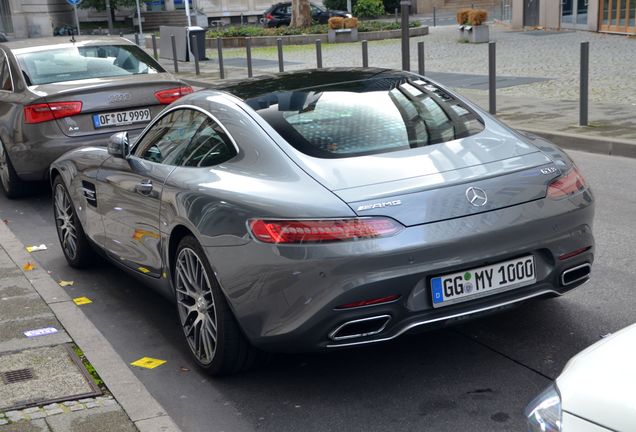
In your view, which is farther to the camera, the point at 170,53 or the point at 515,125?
the point at 170,53

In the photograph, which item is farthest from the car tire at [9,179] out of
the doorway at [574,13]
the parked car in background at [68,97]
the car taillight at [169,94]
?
the doorway at [574,13]

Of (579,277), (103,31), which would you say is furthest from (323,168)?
(103,31)

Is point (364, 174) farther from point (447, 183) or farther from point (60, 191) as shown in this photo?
point (60, 191)

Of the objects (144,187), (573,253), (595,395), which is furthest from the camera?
(144,187)

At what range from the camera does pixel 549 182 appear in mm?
4605

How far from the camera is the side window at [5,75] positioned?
10.1 metres

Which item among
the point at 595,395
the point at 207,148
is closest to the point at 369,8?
the point at 207,148

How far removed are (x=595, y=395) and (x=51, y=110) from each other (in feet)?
25.3

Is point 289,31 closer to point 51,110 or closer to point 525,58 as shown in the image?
point 525,58

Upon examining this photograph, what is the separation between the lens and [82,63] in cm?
988

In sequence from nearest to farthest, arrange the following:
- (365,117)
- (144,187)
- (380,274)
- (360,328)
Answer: (380,274) → (360,328) → (365,117) → (144,187)

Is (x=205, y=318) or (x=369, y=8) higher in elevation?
(x=205, y=318)

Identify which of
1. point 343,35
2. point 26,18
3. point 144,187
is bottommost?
point 26,18

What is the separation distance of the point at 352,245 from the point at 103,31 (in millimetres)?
52711
